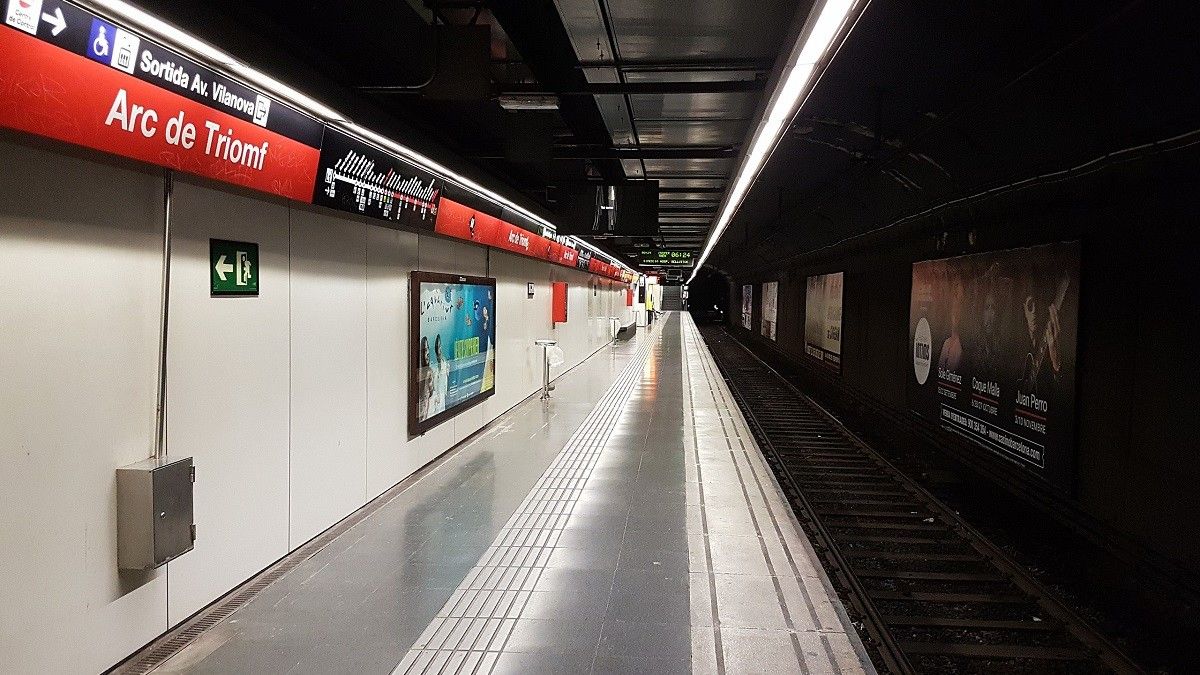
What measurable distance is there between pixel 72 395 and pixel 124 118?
1.07 metres

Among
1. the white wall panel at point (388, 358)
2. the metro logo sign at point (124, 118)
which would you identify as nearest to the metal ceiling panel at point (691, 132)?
the white wall panel at point (388, 358)

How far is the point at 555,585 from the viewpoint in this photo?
12.6ft

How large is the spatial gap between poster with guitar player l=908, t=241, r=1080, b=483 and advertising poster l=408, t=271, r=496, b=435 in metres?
5.07

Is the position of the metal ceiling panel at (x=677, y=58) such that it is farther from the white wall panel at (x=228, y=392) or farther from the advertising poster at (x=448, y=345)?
the white wall panel at (x=228, y=392)

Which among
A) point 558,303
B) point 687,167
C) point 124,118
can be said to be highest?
point 687,167

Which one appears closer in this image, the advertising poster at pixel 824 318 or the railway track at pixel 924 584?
the railway track at pixel 924 584

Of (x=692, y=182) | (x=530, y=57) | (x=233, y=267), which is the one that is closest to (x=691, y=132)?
(x=692, y=182)

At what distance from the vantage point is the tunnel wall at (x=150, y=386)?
2459mm

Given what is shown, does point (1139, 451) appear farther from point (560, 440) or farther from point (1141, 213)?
point (560, 440)

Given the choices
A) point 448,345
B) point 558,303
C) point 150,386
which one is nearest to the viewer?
point 150,386

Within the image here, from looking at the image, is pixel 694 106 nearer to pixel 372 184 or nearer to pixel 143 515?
pixel 372 184

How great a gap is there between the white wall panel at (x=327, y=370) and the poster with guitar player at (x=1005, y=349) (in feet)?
16.9

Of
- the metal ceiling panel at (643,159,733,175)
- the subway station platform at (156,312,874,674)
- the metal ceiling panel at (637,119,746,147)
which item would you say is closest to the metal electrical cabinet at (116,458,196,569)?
the subway station platform at (156,312,874,674)

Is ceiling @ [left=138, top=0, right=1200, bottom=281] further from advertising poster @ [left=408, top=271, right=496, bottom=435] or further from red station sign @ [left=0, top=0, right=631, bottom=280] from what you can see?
advertising poster @ [left=408, top=271, right=496, bottom=435]
